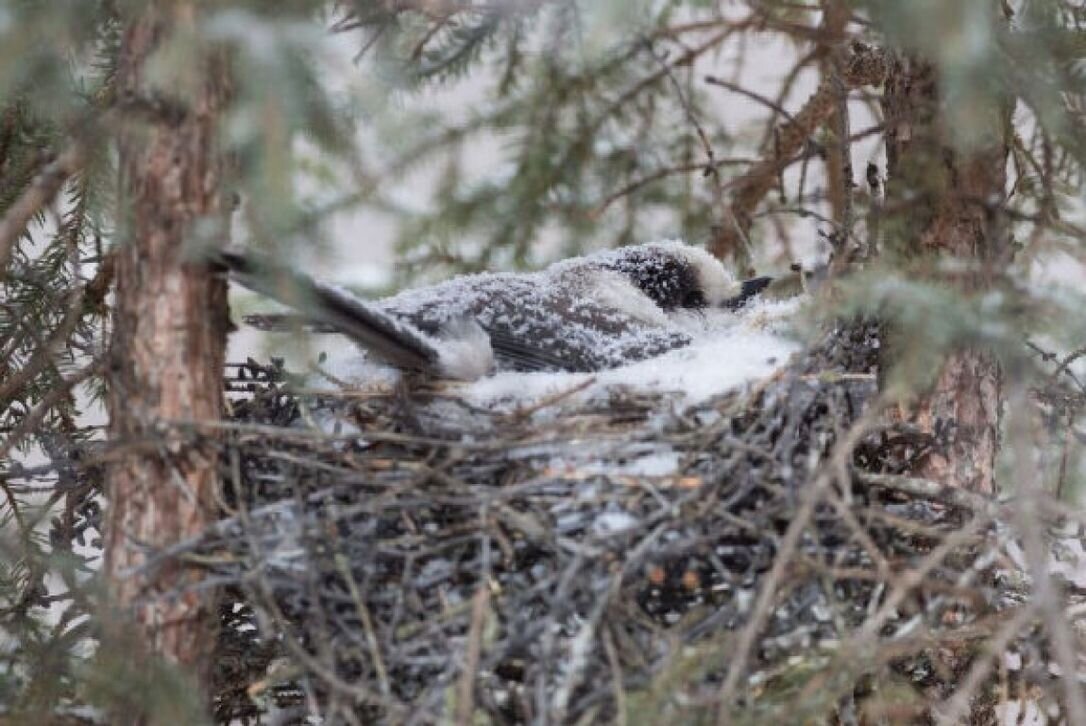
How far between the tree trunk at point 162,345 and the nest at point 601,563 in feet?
0.23

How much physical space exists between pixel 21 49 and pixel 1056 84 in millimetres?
1228

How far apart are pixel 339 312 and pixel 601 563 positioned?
0.48 meters

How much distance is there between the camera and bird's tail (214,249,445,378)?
67.5 inches

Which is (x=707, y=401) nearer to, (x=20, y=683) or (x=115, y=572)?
(x=115, y=572)

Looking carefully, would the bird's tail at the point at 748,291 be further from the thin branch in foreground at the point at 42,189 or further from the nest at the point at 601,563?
the thin branch in foreground at the point at 42,189

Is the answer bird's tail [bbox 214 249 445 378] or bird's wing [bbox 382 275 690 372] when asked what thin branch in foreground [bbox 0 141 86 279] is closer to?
bird's tail [bbox 214 249 445 378]

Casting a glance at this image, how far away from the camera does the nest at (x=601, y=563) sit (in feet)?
5.59

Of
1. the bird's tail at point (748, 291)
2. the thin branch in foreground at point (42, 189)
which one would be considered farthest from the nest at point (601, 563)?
the bird's tail at point (748, 291)

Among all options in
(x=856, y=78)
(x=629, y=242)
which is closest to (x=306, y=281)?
(x=856, y=78)

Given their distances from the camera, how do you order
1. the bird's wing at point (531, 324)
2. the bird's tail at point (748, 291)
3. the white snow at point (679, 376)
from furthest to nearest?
the bird's tail at point (748, 291)
the bird's wing at point (531, 324)
the white snow at point (679, 376)

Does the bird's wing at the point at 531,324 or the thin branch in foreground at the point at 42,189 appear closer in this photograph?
the thin branch in foreground at the point at 42,189

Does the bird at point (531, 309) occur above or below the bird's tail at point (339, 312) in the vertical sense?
above

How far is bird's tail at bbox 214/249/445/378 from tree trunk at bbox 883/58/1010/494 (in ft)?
2.38

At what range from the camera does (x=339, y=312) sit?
1.92 metres
